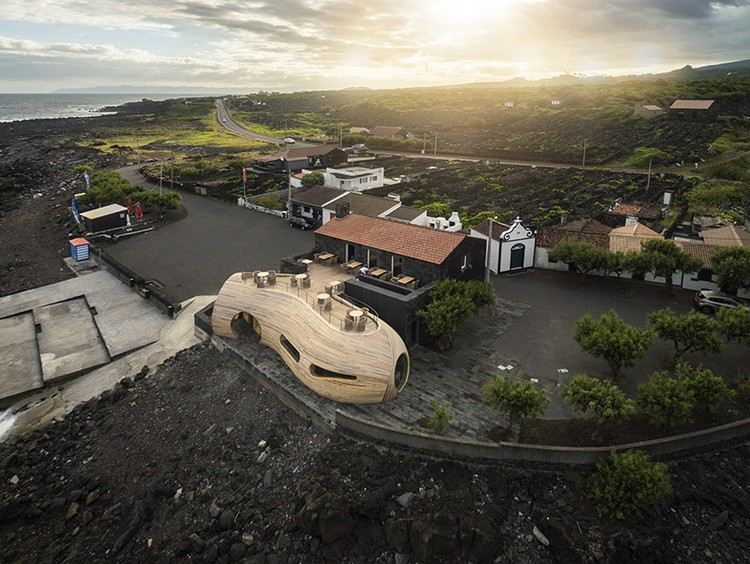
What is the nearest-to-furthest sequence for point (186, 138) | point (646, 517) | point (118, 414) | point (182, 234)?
1. point (646, 517)
2. point (118, 414)
3. point (182, 234)
4. point (186, 138)

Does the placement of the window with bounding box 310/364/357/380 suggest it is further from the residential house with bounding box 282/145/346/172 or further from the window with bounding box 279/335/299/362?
the residential house with bounding box 282/145/346/172

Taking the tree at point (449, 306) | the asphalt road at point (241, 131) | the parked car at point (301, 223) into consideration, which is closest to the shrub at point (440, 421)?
the tree at point (449, 306)

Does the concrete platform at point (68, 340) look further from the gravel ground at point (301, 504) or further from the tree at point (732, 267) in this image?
the tree at point (732, 267)

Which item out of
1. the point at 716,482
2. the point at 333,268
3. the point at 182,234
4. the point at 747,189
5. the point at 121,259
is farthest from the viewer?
the point at 747,189

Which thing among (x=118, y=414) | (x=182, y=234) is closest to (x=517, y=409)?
(x=118, y=414)

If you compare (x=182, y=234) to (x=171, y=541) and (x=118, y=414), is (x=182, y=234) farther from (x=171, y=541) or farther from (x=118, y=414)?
(x=171, y=541)

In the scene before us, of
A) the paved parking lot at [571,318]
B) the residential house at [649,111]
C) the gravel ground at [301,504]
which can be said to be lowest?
the gravel ground at [301,504]

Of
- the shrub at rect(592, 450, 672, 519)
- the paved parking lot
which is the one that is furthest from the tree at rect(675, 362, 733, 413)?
the shrub at rect(592, 450, 672, 519)
